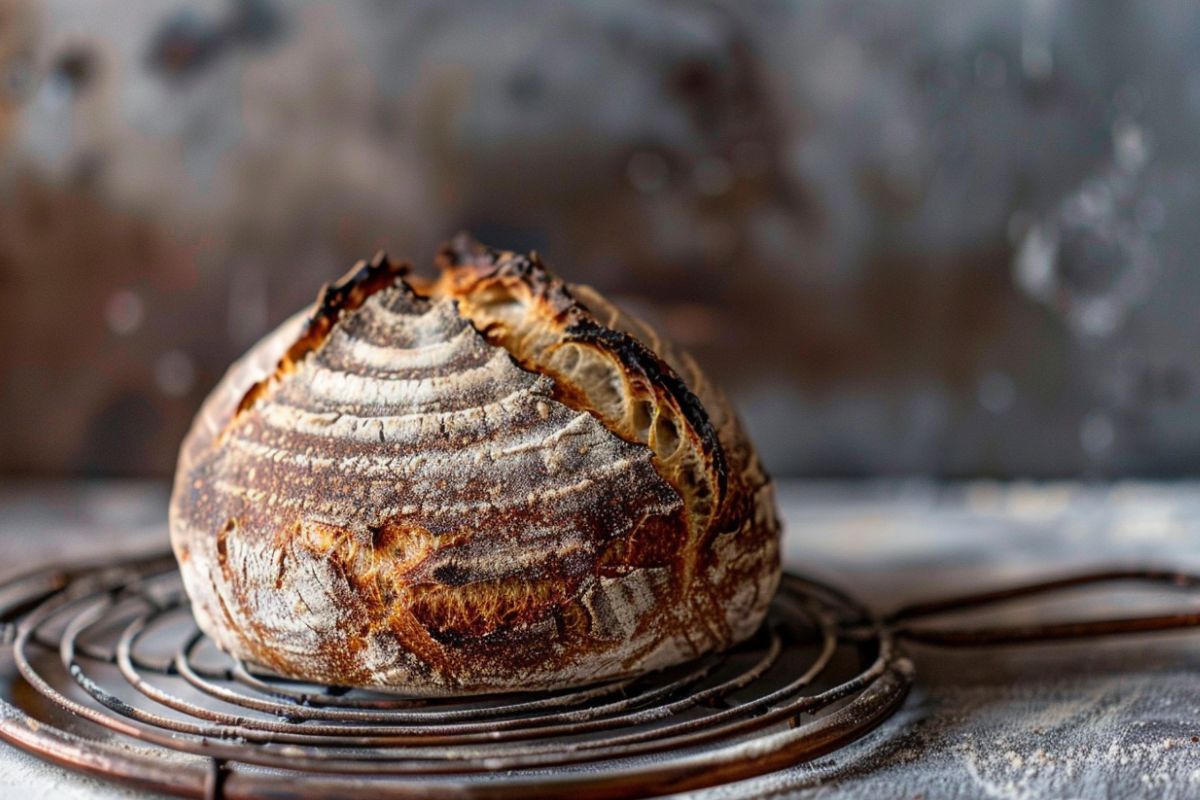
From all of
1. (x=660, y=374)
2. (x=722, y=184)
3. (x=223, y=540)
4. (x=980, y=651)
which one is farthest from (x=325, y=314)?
(x=722, y=184)

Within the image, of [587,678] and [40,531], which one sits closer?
[587,678]

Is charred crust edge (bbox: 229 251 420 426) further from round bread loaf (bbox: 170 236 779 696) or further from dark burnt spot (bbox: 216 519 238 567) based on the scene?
dark burnt spot (bbox: 216 519 238 567)

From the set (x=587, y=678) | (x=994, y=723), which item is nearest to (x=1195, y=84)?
(x=994, y=723)

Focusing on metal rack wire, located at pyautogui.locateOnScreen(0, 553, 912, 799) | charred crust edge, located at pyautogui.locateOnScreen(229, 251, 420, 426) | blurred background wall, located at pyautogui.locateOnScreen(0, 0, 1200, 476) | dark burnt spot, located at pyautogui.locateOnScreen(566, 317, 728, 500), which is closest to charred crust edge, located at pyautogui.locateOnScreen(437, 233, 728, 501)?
dark burnt spot, located at pyautogui.locateOnScreen(566, 317, 728, 500)

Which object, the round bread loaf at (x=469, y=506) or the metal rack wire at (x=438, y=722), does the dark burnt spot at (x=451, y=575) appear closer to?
the round bread loaf at (x=469, y=506)

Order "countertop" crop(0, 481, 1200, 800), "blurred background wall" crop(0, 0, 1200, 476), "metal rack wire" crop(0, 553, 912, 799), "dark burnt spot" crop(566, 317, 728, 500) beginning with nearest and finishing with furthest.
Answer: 1. "metal rack wire" crop(0, 553, 912, 799)
2. "countertop" crop(0, 481, 1200, 800)
3. "dark burnt spot" crop(566, 317, 728, 500)
4. "blurred background wall" crop(0, 0, 1200, 476)

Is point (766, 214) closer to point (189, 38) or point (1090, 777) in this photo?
point (189, 38)
